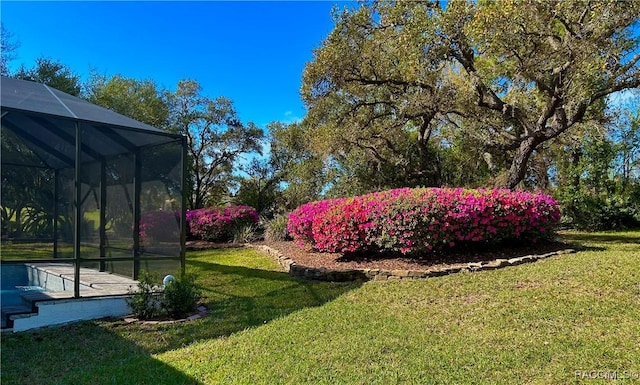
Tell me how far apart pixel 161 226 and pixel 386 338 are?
3623 mm

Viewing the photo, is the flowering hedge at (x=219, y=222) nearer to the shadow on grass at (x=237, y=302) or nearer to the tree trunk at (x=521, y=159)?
the shadow on grass at (x=237, y=302)

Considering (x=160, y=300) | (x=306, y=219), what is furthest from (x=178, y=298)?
(x=306, y=219)

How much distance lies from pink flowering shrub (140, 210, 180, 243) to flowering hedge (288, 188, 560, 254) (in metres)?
2.96

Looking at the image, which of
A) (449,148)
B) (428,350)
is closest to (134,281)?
(428,350)

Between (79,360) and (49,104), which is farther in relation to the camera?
(49,104)

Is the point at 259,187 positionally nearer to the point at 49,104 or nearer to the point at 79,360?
the point at 49,104

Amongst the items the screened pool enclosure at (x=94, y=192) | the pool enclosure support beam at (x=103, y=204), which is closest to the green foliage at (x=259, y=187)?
the pool enclosure support beam at (x=103, y=204)

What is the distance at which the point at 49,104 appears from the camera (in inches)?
210

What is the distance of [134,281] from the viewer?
5.95 metres

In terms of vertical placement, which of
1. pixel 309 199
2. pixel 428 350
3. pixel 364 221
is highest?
pixel 309 199

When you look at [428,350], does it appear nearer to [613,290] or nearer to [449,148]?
[613,290]

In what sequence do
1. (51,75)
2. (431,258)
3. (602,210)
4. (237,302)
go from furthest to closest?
(51,75), (602,210), (431,258), (237,302)

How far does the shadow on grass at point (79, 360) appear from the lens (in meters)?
3.25

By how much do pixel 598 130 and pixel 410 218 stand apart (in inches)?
333
